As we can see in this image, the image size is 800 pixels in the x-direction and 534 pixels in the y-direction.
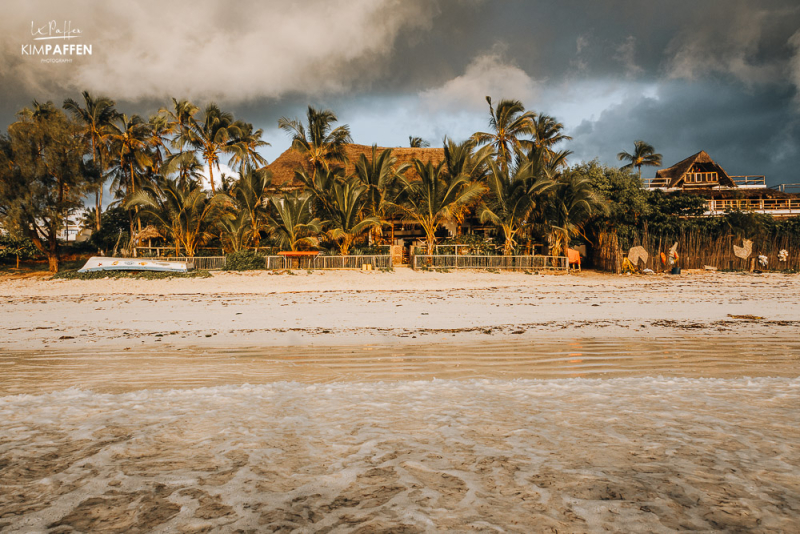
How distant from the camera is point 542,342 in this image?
5.27 metres

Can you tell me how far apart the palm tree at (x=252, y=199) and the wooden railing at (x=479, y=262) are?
25.2 ft

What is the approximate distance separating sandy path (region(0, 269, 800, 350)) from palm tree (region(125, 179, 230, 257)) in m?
5.02

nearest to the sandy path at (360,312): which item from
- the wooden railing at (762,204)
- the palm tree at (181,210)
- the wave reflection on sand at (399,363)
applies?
the wave reflection on sand at (399,363)

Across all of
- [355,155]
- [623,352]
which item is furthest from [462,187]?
[623,352]

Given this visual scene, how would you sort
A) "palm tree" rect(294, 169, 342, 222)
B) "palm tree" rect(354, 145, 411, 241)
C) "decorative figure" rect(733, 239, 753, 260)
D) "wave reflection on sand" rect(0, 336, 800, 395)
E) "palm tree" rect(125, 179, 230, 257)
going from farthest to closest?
"palm tree" rect(354, 145, 411, 241), "palm tree" rect(294, 169, 342, 222), "decorative figure" rect(733, 239, 753, 260), "palm tree" rect(125, 179, 230, 257), "wave reflection on sand" rect(0, 336, 800, 395)

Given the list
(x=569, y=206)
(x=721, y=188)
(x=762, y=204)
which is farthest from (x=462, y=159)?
(x=721, y=188)

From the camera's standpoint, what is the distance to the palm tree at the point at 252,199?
18844 millimetres

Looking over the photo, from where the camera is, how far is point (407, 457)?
2166 millimetres

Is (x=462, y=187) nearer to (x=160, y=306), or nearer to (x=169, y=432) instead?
(x=160, y=306)

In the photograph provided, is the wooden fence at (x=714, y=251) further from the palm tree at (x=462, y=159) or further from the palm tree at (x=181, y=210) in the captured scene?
the palm tree at (x=181, y=210)

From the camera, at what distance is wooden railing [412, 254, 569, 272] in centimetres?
1645

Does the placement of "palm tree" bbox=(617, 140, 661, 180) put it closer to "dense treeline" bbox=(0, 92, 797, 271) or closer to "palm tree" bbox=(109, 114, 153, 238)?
"dense treeline" bbox=(0, 92, 797, 271)

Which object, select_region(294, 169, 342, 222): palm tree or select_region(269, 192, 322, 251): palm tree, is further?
select_region(294, 169, 342, 222): palm tree

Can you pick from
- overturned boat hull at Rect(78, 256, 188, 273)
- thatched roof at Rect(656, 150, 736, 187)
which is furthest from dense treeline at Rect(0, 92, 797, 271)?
thatched roof at Rect(656, 150, 736, 187)
